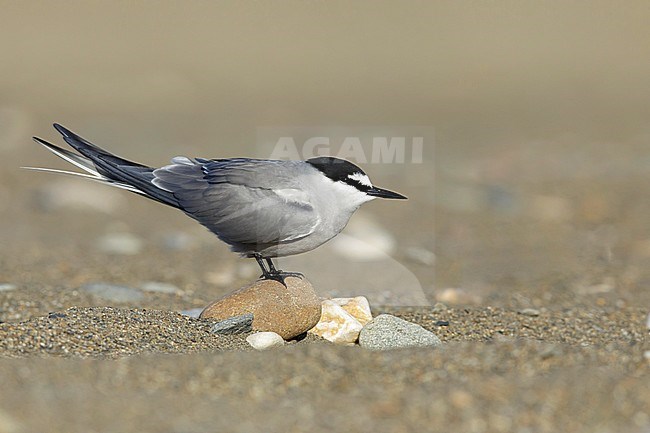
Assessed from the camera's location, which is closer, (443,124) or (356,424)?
Answer: (356,424)

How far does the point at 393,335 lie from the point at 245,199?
1047 mm

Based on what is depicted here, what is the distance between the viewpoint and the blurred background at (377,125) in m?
7.28

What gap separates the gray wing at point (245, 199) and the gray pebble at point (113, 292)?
40.0 inches

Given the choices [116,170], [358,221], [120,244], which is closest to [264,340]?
[116,170]

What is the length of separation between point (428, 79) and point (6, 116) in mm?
5937

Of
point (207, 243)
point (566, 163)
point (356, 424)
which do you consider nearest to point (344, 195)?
point (356, 424)

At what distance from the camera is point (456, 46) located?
623 inches

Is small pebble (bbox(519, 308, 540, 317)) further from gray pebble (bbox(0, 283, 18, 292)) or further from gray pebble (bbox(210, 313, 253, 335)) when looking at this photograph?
gray pebble (bbox(0, 283, 18, 292))

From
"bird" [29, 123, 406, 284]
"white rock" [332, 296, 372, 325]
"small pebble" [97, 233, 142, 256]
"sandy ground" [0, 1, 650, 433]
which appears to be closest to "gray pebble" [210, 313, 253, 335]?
"sandy ground" [0, 1, 650, 433]

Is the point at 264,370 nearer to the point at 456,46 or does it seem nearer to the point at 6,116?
the point at 6,116

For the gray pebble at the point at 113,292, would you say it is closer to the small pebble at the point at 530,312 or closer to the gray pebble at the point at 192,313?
the gray pebble at the point at 192,313

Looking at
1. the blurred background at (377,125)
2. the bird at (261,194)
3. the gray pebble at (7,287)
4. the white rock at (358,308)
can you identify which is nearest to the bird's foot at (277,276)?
the bird at (261,194)

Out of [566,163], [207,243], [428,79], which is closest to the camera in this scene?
[207,243]

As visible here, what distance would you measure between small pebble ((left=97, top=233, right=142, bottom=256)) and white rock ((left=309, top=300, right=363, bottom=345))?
10.2ft
